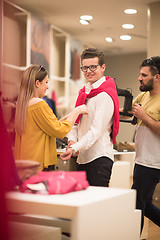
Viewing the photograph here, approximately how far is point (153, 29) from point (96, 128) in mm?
2205

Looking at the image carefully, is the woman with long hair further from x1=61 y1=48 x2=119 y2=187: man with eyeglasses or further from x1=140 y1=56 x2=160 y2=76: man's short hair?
x1=140 y1=56 x2=160 y2=76: man's short hair

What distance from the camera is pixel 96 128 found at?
1516 mm

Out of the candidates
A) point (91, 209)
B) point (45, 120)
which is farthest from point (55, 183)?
point (45, 120)

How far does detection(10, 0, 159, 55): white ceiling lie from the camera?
325 cm

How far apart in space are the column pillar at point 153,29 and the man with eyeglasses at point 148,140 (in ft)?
4.97

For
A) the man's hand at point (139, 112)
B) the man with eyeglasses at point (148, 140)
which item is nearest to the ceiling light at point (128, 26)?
the man with eyeglasses at point (148, 140)

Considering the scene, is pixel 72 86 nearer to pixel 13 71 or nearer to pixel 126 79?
pixel 126 79

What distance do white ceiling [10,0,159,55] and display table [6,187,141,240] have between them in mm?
2201

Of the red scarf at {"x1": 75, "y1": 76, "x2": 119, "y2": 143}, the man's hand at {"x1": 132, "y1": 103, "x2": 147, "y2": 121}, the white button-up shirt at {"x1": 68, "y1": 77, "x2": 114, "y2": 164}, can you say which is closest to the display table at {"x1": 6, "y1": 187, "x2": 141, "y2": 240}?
the white button-up shirt at {"x1": 68, "y1": 77, "x2": 114, "y2": 164}

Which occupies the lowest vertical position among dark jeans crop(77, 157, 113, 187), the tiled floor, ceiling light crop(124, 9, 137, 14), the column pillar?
the tiled floor

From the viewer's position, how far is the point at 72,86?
14.4 feet

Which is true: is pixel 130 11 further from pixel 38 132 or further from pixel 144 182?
pixel 38 132

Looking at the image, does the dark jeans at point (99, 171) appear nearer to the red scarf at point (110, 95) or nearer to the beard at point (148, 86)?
the red scarf at point (110, 95)

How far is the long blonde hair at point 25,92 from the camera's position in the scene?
149 centimetres
